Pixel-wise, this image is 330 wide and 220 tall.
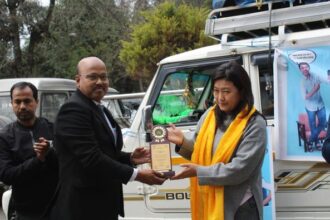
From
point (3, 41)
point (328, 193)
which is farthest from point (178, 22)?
point (328, 193)

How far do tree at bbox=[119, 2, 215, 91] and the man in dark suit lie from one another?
11587 millimetres

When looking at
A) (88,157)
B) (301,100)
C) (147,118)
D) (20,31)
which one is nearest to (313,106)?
(301,100)

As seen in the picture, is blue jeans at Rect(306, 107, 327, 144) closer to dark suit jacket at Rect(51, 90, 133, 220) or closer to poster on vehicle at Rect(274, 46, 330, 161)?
poster on vehicle at Rect(274, 46, 330, 161)

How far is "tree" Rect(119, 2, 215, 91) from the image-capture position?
14.7m

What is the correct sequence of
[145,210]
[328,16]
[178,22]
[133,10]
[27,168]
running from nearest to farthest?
[27,168] < [328,16] < [145,210] < [178,22] < [133,10]

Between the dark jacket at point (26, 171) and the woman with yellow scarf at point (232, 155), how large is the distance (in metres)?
0.82

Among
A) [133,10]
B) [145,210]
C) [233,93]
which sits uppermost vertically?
[133,10]

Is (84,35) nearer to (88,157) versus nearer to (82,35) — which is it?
(82,35)

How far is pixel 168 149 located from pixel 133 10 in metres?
23.4

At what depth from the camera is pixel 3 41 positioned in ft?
72.2

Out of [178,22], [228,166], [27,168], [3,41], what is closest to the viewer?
[228,166]

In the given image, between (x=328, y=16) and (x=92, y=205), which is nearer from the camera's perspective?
(x=92, y=205)

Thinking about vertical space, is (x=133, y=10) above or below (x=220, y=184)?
above

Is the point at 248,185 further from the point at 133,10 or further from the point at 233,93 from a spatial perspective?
the point at 133,10
